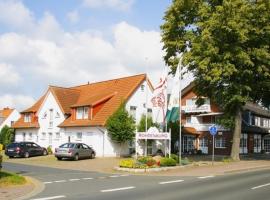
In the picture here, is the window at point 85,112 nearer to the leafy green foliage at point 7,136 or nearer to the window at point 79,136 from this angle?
the window at point 79,136

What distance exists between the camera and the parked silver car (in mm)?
40312

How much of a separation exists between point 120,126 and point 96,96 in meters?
8.39

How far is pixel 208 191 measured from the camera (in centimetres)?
1680

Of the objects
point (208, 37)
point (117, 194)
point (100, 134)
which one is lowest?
point (117, 194)

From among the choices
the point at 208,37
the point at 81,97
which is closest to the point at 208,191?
the point at 208,37

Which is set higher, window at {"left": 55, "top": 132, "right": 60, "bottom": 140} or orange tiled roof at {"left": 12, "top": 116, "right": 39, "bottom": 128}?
orange tiled roof at {"left": 12, "top": 116, "right": 39, "bottom": 128}

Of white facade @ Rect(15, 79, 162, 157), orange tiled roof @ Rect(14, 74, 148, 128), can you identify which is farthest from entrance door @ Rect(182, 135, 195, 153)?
orange tiled roof @ Rect(14, 74, 148, 128)

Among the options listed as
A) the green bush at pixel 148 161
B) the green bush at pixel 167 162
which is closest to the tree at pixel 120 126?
the green bush at pixel 167 162

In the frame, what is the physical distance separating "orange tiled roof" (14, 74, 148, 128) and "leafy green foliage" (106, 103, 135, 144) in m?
1.07

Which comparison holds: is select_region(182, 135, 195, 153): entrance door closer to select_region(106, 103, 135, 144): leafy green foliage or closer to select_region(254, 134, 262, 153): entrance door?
select_region(254, 134, 262, 153): entrance door

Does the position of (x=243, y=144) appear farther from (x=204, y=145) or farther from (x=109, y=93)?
(x=109, y=93)

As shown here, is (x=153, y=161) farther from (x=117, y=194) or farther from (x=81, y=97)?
(x=81, y=97)

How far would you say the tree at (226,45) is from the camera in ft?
112

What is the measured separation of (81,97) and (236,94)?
77.5ft
